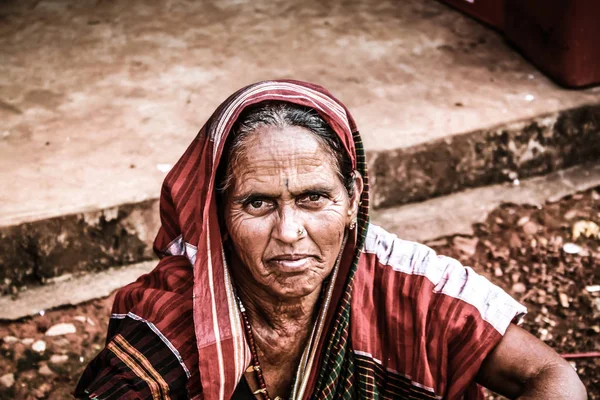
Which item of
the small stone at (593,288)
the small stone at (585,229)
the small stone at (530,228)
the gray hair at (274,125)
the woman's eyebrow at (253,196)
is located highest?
the gray hair at (274,125)

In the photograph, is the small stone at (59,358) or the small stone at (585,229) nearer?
the small stone at (59,358)

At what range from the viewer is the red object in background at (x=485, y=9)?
16.6 feet

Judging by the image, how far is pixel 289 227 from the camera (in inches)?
83.8

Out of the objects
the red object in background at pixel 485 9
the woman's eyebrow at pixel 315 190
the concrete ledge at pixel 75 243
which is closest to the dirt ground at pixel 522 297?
the concrete ledge at pixel 75 243

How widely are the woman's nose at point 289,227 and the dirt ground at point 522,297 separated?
1519 millimetres

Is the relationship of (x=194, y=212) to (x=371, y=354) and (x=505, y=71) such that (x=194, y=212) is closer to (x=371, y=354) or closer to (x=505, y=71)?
(x=371, y=354)

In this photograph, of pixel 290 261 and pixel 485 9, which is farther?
pixel 485 9

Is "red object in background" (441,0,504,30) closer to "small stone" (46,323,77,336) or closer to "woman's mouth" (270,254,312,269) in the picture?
"small stone" (46,323,77,336)

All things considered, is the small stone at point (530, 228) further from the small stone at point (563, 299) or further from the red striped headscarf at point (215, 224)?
the red striped headscarf at point (215, 224)

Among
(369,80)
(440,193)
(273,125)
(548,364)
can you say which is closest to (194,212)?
(273,125)

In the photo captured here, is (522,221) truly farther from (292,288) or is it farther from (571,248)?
(292,288)

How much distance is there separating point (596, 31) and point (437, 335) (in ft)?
8.80

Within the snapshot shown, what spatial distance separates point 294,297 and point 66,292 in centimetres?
169

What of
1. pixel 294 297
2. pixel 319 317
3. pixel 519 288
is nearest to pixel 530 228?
pixel 519 288
